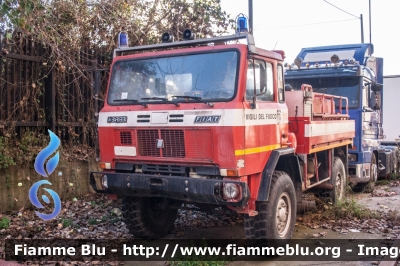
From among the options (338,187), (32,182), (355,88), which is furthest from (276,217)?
(355,88)

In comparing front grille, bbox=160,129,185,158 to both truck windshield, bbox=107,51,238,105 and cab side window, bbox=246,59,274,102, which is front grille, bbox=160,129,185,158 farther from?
cab side window, bbox=246,59,274,102

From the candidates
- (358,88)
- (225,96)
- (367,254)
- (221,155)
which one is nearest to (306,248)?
(367,254)

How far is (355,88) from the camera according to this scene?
9945mm

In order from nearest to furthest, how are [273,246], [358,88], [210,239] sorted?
[273,246] → [210,239] → [358,88]

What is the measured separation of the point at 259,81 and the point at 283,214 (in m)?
1.89

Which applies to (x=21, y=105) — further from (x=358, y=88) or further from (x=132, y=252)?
(x=358, y=88)

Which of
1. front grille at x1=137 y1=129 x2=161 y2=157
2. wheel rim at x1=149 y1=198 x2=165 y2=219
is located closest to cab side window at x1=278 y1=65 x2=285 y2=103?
front grille at x1=137 y1=129 x2=161 y2=157

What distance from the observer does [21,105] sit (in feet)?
26.9

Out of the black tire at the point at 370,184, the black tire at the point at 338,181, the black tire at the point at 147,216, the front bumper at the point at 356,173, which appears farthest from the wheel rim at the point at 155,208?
the black tire at the point at 370,184

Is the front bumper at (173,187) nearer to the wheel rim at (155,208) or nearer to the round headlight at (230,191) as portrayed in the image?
the round headlight at (230,191)

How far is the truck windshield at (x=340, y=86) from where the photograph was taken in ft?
32.6

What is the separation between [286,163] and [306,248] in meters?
1.25

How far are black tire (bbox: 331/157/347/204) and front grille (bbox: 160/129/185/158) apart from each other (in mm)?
4037

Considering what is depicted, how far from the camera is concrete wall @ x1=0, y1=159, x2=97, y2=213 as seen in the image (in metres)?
7.58
